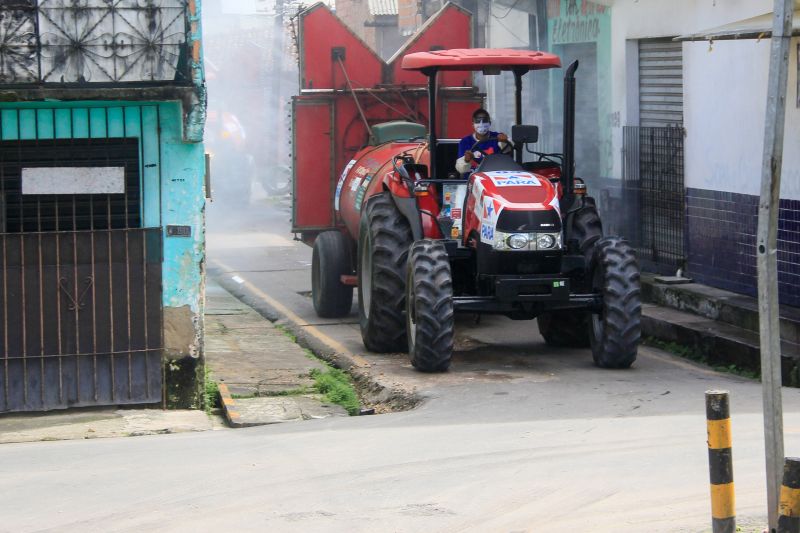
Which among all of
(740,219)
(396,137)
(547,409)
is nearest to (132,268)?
(547,409)

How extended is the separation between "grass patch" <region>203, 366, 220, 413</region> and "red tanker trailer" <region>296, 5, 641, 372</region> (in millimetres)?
1735

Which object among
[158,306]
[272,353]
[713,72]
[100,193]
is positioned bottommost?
[272,353]

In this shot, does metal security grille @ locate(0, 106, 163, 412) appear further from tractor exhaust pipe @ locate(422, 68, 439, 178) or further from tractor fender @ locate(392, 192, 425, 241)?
tractor exhaust pipe @ locate(422, 68, 439, 178)

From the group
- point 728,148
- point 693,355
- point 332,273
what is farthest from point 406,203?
point 728,148

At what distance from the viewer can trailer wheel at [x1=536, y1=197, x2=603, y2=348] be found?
39.3 ft

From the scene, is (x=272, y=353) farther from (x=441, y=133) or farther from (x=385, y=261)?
(x=441, y=133)

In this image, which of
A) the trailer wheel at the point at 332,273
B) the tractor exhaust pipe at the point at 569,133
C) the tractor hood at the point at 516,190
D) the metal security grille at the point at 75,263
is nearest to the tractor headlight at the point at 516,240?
the tractor hood at the point at 516,190

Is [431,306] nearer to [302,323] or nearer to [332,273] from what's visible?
[332,273]

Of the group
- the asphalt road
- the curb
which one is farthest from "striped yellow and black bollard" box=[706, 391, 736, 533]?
the curb

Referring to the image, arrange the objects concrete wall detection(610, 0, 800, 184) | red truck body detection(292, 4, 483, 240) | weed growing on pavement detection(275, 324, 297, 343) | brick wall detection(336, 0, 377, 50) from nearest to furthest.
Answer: concrete wall detection(610, 0, 800, 184) < weed growing on pavement detection(275, 324, 297, 343) < red truck body detection(292, 4, 483, 240) < brick wall detection(336, 0, 377, 50)

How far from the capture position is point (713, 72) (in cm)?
1453

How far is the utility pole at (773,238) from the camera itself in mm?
5664

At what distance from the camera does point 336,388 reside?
37.4ft

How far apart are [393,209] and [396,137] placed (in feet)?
9.00
